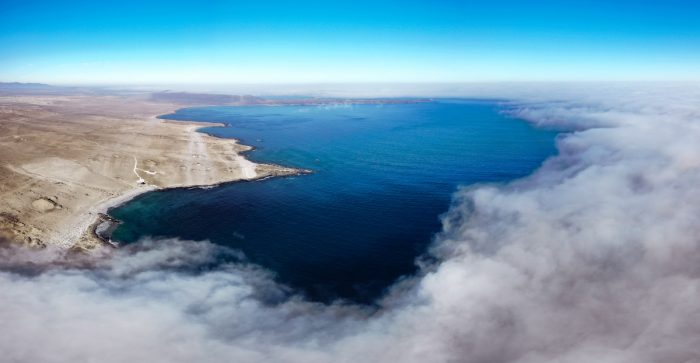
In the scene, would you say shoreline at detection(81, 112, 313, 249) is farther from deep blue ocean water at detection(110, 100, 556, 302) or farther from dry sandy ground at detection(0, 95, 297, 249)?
deep blue ocean water at detection(110, 100, 556, 302)

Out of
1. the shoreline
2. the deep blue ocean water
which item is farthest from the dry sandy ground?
the deep blue ocean water

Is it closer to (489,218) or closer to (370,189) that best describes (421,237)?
(489,218)

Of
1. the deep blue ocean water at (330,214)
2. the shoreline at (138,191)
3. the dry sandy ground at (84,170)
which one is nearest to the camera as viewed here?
the deep blue ocean water at (330,214)

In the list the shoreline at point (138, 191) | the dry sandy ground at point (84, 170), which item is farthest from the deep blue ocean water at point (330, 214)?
the dry sandy ground at point (84, 170)

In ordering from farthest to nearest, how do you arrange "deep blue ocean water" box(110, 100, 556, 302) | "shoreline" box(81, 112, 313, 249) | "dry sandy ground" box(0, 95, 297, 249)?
"dry sandy ground" box(0, 95, 297, 249) → "shoreline" box(81, 112, 313, 249) → "deep blue ocean water" box(110, 100, 556, 302)

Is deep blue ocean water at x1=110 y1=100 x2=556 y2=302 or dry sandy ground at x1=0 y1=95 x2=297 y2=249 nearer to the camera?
deep blue ocean water at x1=110 y1=100 x2=556 y2=302

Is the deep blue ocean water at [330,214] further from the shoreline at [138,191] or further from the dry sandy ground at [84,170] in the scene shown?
the dry sandy ground at [84,170]

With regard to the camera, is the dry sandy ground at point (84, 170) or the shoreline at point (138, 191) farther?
the dry sandy ground at point (84, 170)

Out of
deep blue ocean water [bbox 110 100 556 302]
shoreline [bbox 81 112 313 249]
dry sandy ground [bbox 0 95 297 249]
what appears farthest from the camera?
dry sandy ground [bbox 0 95 297 249]
